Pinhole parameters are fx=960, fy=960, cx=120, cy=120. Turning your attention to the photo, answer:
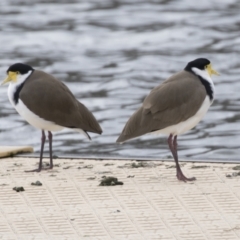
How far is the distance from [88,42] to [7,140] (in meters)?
7.57

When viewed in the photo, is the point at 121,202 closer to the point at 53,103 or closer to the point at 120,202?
the point at 120,202

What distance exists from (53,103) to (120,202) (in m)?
1.69

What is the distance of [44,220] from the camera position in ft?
21.8

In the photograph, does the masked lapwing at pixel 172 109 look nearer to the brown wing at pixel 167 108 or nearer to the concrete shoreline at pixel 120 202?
the brown wing at pixel 167 108

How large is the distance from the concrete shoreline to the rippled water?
2.67 m

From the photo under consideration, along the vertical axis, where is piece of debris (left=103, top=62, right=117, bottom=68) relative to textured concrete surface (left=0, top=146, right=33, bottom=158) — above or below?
below

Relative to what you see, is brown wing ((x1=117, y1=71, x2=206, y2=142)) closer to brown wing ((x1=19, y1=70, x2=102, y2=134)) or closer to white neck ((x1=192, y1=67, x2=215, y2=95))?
white neck ((x1=192, y1=67, x2=215, y2=95))

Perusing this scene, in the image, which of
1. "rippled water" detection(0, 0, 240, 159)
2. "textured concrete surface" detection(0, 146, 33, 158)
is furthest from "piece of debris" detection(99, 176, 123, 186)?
"rippled water" detection(0, 0, 240, 159)

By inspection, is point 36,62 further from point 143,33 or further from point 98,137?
point 98,137

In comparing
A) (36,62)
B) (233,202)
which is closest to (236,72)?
(36,62)

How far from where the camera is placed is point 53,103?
27.8 ft

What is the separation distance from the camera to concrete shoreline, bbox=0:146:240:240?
638 cm

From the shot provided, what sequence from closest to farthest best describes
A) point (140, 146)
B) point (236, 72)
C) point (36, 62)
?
point (140, 146) → point (236, 72) → point (36, 62)

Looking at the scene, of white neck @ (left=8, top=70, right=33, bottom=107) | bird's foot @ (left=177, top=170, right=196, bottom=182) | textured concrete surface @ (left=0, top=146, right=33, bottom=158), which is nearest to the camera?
bird's foot @ (left=177, top=170, right=196, bottom=182)
